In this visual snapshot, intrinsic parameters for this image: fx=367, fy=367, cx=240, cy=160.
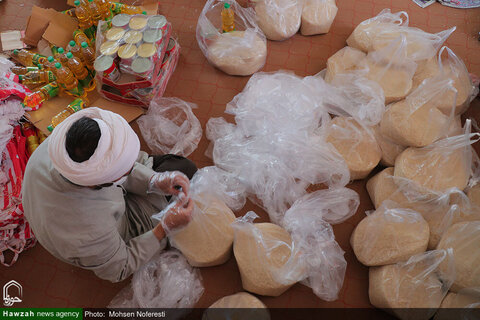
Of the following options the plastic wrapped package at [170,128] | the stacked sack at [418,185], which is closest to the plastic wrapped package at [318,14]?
the stacked sack at [418,185]

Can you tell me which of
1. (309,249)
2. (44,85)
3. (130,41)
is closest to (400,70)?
(309,249)

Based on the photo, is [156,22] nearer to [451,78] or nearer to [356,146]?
[356,146]

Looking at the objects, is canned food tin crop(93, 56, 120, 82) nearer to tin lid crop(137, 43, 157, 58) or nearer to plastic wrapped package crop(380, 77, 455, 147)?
tin lid crop(137, 43, 157, 58)

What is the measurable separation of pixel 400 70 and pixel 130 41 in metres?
1.31

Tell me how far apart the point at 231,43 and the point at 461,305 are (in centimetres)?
155

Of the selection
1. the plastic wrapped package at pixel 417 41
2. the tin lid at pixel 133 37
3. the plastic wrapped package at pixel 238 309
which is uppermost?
the plastic wrapped package at pixel 417 41

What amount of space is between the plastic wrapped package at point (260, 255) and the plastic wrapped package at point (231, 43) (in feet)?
3.07

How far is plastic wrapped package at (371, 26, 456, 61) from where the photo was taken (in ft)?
5.74

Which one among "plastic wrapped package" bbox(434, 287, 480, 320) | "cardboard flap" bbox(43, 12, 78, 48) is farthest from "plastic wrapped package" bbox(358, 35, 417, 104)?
"cardboard flap" bbox(43, 12, 78, 48)

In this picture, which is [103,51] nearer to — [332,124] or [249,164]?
[249,164]

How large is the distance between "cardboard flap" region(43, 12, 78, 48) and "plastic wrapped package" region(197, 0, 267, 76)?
0.73 m

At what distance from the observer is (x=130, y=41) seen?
5.94 feet

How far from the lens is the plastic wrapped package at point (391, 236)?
4.35 feet

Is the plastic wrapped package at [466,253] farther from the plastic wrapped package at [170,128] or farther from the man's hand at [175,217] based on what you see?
the plastic wrapped package at [170,128]
